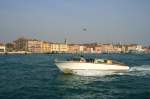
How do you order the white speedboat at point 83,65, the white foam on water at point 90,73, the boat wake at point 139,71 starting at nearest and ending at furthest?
the white speedboat at point 83,65 → the white foam on water at point 90,73 → the boat wake at point 139,71

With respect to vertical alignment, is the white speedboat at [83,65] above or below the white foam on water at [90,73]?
above

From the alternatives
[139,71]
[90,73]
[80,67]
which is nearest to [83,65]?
[80,67]

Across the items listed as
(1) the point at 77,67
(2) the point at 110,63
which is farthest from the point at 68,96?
(2) the point at 110,63

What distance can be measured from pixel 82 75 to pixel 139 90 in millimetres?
10628

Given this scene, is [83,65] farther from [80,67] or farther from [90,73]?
[90,73]

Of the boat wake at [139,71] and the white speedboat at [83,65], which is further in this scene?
the boat wake at [139,71]

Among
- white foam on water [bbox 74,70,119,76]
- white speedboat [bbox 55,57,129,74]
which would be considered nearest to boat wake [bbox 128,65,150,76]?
white speedboat [bbox 55,57,129,74]

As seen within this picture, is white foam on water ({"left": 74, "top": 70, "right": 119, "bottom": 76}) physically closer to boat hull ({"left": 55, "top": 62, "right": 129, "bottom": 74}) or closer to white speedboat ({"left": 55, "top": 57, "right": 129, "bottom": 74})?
white speedboat ({"left": 55, "top": 57, "right": 129, "bottom": 74})

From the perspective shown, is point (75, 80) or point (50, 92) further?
point (75, 80)

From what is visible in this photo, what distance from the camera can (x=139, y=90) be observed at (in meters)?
23.0

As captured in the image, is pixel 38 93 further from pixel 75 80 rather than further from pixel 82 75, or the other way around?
pixel 82 75

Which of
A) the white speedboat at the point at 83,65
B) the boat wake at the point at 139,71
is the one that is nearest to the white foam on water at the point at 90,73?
the white speedboat at the point at 83,65

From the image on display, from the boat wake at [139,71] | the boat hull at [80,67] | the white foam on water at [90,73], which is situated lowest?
the boat wake at [139,71]

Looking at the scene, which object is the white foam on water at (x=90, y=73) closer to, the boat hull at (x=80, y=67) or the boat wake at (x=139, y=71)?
the boat hull at (x=80, y=67)
